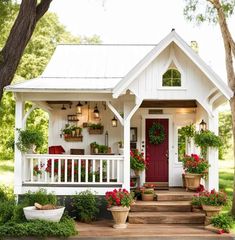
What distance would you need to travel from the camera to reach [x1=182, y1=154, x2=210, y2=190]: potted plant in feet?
40.5

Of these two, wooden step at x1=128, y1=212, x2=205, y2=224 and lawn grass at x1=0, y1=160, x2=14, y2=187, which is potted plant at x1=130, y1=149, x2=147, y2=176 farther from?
lawn grass at x1=0, y1=160, x2=14, y2=187

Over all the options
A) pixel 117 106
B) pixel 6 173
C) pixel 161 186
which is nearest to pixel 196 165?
pixel 161 186

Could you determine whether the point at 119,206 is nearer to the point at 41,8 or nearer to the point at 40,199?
the point at 40,199

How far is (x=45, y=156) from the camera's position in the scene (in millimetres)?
11977

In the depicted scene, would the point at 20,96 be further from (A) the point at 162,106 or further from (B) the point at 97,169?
(A) the point at 162,106

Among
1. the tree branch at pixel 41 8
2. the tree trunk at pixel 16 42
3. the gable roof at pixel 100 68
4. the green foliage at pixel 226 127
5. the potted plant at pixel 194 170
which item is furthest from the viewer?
the green foliage at pixel 226 127

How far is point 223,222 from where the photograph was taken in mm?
10492

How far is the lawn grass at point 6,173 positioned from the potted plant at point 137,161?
32.6 ft

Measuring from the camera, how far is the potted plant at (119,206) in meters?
10.8

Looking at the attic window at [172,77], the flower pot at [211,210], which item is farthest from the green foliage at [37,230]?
the attic window at [172,77]

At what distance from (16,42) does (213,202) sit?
732 cm

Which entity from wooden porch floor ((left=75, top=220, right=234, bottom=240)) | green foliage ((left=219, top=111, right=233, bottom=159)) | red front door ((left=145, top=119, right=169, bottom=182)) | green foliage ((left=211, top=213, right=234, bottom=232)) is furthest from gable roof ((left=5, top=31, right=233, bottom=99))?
green foliage ((left=219, top=111, right=233, bottom=159))

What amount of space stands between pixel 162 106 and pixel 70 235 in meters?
5.24

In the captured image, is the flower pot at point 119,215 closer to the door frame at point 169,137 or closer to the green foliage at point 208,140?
the green foliage at point 208,140
